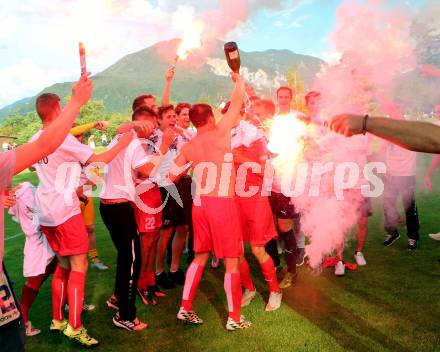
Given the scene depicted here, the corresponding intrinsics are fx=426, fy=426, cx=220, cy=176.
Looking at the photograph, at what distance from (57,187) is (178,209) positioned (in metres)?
2.30

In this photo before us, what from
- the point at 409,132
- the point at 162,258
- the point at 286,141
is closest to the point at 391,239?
the point at 286,141

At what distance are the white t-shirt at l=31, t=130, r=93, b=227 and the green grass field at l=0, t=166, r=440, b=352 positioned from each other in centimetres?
140

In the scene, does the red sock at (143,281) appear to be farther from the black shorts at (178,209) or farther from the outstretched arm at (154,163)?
the outstretched arm at (154,163)

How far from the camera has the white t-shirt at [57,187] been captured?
4227mm

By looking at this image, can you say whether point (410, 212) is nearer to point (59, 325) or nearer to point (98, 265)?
point (98, 265)

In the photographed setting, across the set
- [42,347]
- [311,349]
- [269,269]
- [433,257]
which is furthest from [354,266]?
[42,347]

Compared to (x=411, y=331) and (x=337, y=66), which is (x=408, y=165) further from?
(x=411, y=331)

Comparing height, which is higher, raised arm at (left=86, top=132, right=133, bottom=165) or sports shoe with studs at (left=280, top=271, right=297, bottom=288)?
raised arm at (left=86, top=132, right=133, bottom=165)

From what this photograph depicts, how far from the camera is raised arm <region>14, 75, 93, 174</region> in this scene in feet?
6.70

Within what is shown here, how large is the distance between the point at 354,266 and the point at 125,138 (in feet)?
13.0

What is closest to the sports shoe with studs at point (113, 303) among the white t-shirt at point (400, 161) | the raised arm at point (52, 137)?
the raised arm at point (52, 137)

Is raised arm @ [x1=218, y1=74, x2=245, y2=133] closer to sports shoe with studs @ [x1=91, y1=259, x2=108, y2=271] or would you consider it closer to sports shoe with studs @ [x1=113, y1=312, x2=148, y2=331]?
sports shoe with studs @ [x1=113, y1=312, x2=148, y2=331]

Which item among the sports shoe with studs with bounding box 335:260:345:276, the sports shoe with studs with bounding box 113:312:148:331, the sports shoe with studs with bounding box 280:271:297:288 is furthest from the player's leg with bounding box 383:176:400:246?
the sports shoe with studs with bounding box 113:312:148:331

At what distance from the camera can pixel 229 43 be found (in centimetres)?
451
